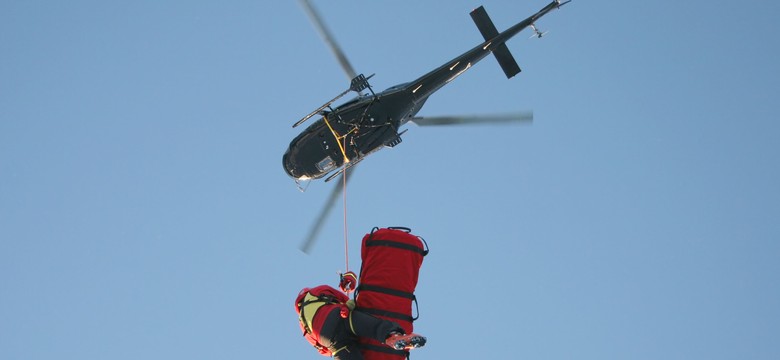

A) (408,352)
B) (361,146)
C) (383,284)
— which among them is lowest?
(408,352)

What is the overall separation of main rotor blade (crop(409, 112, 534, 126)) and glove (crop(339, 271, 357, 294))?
343 inches

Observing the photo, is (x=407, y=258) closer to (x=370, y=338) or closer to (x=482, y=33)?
(x=370, y=338)

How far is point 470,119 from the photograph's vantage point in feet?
62.0

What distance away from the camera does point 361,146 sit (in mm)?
18406

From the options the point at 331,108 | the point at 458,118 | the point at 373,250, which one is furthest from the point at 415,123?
the point at 373,250

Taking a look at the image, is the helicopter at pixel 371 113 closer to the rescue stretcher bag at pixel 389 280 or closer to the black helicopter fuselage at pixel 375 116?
the black helicopter fuselage at pixel 375 116

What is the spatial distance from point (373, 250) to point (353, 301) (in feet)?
2.42

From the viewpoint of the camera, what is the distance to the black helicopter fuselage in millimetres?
18297

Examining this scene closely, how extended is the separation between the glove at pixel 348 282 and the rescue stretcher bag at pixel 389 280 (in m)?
0.24

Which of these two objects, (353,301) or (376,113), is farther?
(376,113)

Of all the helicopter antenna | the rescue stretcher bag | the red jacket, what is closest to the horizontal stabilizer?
the helicopter antenna

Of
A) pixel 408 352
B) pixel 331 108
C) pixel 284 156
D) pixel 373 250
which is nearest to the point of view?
pixel 408 352

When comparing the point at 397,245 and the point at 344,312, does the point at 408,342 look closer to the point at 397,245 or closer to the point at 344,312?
the point at 344,312

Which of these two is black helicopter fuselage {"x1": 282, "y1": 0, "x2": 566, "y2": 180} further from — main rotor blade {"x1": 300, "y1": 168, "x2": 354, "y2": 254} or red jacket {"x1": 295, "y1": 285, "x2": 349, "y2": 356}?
red jacket {"x1": 295, "y1": 285, "x2": 349, "y2": 356}
